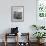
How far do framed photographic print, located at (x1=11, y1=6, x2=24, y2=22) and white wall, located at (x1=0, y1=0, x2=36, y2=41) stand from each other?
0.46 ft

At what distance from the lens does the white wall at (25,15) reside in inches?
280

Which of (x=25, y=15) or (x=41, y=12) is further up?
(x=41, y=12)

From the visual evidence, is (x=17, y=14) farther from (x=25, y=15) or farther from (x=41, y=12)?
(x=41, y=12)

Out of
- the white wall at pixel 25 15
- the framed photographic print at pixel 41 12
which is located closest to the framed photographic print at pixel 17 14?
the white wall at pixel 25 15

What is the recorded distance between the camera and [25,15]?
715 cm

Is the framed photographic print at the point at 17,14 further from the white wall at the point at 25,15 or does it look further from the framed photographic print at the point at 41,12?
the framed photographic print at the point at 41,12

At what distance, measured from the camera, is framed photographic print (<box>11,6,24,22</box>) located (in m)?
7.11

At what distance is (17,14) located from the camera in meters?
7.16

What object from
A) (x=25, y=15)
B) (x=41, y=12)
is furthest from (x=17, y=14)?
(x=41, y=12)

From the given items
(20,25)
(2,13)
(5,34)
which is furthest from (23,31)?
(2,13)

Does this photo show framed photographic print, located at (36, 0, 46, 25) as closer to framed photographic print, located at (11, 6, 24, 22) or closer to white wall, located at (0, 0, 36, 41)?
white wall, located at (0, 0, 36, 41)

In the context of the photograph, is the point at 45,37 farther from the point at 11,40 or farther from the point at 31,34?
the point at 11,40

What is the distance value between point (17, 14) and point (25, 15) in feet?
1.24

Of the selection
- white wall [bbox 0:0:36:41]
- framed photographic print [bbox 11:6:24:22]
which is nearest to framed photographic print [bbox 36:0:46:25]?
white wall [bbox 0:0:36:41]
